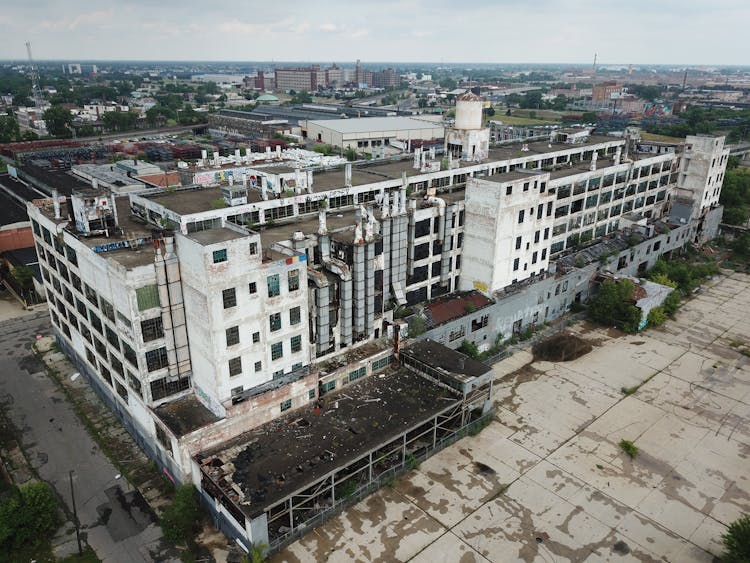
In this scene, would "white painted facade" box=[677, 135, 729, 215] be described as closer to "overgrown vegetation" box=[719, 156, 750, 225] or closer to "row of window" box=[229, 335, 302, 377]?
"overgrown vegetation" box=[719, 156, 750, 225]

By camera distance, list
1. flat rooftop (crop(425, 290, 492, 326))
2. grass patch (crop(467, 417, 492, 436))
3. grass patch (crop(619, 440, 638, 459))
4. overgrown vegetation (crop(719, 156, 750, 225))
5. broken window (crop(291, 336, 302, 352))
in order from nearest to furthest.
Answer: broken window (crop(291, 336, 302, 352)) → grass patch (crop(619, 440, 638, 459)) → grass patch (crop(467, 417, 492, 436)) → flat rooftop (crop(425, 290, 492, 326)) → overgrown vegetation (crop(719, 156, 750, 225))

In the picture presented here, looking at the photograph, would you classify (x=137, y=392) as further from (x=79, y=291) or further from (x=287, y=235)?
(x=287, y=235)

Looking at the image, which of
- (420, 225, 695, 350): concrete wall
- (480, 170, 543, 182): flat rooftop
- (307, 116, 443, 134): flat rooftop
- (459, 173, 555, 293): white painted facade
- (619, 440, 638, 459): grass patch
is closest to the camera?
(619, 440, 638, 459): grass patch

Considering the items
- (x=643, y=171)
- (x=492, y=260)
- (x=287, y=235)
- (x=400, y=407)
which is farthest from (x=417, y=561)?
(x=643, y=171)

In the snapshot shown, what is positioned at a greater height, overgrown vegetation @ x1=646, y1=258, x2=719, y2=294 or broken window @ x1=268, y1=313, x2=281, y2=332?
broken window @ x1=268, y1=313, x2=281, y2=332

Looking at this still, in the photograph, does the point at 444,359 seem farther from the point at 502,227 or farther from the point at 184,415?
the point at 184,415

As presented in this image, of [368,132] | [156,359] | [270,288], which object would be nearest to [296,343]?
[270,288]

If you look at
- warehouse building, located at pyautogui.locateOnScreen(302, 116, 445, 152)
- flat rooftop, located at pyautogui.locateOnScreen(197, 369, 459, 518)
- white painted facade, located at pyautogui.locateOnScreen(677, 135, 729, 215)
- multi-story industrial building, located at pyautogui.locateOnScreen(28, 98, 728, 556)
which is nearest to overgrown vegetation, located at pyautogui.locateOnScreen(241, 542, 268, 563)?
multi-story industrial building, located at pyautogui.locateOnScreen(28, 98, 728, 556)
